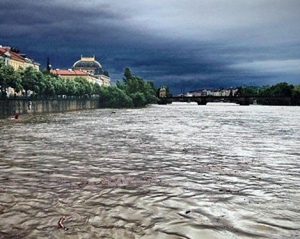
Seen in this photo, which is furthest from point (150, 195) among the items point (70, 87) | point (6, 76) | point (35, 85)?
point (70, 87)

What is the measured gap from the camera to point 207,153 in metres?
19.4

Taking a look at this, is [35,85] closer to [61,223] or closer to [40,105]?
[40,105]

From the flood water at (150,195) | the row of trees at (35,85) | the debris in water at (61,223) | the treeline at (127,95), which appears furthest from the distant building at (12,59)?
the debris in water at (61,223)

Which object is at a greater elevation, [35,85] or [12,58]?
[12,58]

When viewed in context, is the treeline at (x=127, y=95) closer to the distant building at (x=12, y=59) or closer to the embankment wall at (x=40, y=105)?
the embankment wall at (x=40, y=105)

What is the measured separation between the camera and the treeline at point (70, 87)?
7231 centimetres

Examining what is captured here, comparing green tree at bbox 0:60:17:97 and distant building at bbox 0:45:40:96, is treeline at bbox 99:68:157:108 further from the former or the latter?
green tree at bbox 0:60:17:97

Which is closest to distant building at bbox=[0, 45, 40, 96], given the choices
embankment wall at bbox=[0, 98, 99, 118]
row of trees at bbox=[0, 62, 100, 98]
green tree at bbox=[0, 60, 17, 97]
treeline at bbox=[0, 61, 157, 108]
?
treeline at bbox=[0, 61, 157, 108]

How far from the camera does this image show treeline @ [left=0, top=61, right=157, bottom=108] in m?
72.3

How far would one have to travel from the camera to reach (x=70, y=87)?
4370 inches

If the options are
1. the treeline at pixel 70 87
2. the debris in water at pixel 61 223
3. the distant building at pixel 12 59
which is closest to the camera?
the debris in water at pixel 61 223

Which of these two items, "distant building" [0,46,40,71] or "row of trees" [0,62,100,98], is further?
"distant building" [0,46,40,71]

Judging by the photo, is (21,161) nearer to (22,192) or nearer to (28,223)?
(22,192)

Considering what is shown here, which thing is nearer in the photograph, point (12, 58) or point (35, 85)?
point (35, 85)
